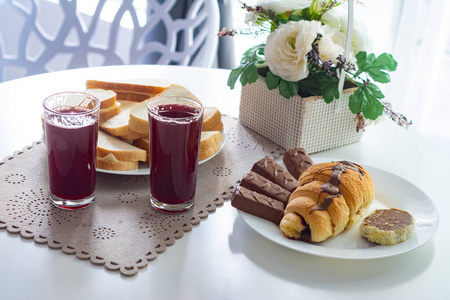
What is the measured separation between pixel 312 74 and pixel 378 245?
1.69 ft

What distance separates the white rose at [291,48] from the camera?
1225 mm

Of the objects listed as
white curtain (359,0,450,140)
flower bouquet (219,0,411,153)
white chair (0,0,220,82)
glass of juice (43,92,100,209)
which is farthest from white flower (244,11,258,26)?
white curtain (359,0,450,140)

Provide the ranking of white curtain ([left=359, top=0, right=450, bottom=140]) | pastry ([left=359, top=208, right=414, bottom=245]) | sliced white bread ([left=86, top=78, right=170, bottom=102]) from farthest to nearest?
1. white curtain ([left=359, top=0, right=450, bottom=140])
2. sliced white bread ([left=86, top=78, right=170, bottom=102])
3. pastry ([left=359, top=208, right=414, bottom=245])

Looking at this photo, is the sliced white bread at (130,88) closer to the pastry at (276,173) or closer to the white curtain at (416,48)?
the pastry at (276,173)

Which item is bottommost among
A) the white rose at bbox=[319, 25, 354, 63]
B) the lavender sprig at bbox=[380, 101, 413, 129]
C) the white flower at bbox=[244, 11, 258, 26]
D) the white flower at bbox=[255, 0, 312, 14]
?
the lavender sprig at bbox=[380, 101, 413, 129]

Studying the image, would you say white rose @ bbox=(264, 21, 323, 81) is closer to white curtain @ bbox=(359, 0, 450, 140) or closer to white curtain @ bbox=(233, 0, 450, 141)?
white curtain @ bbox=(233, 0, 450, 141)

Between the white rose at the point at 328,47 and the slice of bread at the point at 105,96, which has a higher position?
the white rose at the point at 328,47

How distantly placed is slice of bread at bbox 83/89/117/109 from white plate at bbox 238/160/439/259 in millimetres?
528

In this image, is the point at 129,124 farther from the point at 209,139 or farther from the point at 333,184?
the point at 333,184

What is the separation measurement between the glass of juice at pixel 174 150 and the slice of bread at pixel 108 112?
1.10 feet

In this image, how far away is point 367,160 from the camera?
1.39 meters

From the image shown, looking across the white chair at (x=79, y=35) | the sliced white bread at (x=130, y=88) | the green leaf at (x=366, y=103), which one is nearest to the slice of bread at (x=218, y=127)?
the sliced white bread at (x=130, y=88)

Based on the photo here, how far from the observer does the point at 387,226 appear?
994 mm

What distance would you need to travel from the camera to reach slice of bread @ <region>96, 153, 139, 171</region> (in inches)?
45.6
